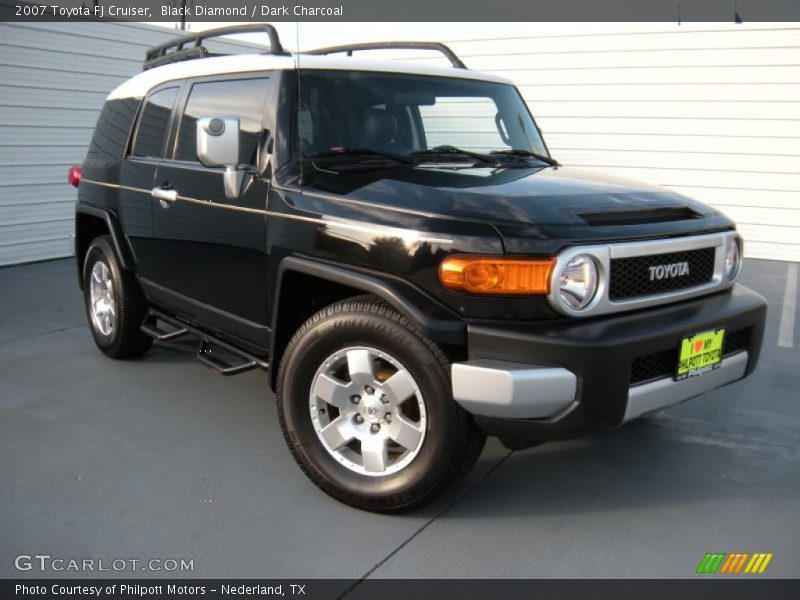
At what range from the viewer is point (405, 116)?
12.5ft

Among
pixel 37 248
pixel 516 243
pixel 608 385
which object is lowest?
pixel 37 248

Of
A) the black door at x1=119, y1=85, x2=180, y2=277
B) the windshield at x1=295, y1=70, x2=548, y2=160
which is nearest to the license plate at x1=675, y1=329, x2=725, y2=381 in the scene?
the windshield at x1=295, y1=70, x2=548, y2=160

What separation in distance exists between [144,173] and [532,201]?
269 cm

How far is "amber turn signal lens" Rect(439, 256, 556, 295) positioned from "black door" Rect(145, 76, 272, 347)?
3.82 feet

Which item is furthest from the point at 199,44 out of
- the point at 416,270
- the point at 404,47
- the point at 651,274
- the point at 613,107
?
the point at 613,107

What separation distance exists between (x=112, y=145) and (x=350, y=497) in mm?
3250

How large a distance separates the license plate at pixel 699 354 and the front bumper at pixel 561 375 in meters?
0.09

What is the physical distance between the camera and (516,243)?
2734mm

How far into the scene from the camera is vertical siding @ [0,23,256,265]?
29.1 feet

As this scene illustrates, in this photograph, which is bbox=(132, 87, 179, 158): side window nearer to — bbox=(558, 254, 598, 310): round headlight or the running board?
the running board

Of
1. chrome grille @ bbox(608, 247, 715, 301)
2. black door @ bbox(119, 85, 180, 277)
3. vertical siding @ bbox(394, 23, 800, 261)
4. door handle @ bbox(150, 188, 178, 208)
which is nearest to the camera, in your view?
chrome grille @ bbox(608, 247, 715, 301)

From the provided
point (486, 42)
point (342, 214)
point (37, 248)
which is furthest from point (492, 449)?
point (486, 42)

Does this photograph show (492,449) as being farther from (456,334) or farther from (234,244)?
(234,244)

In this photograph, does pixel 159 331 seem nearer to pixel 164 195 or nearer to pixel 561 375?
pixel 164 195
